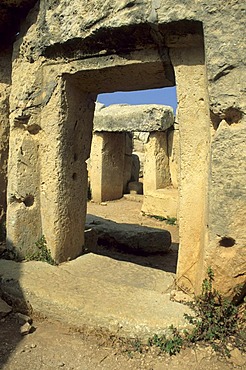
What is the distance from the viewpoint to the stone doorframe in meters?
2.85

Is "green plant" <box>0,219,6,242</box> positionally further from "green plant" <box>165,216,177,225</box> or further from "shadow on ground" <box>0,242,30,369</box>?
"green plant" <box>165,216,177,225</box>

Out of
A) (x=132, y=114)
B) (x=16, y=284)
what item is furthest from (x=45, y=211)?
(x=132, y=114)

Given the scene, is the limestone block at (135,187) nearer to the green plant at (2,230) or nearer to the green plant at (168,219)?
the green plant at (168,219)

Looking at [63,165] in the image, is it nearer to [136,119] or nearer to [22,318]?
[22,318]

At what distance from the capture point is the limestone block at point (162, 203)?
8.05 metres

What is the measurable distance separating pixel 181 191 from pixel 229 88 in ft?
3.12

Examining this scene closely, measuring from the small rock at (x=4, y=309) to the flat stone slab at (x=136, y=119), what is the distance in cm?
634

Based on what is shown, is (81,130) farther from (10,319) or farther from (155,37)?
(10,319)

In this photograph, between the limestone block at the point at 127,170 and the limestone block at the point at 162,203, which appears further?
→ the limestone block at the point at 127,170

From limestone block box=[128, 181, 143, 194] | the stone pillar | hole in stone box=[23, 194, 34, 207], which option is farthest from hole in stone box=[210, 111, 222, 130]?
limestone block box=[128, 181, 143, 194]

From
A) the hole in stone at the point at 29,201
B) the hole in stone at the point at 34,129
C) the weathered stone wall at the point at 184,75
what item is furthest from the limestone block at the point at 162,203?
the hole in stone at the point at 34,129

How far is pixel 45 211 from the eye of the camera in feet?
11.8

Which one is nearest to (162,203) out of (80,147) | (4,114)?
(80,147)

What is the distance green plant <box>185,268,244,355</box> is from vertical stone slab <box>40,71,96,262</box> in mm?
1605
